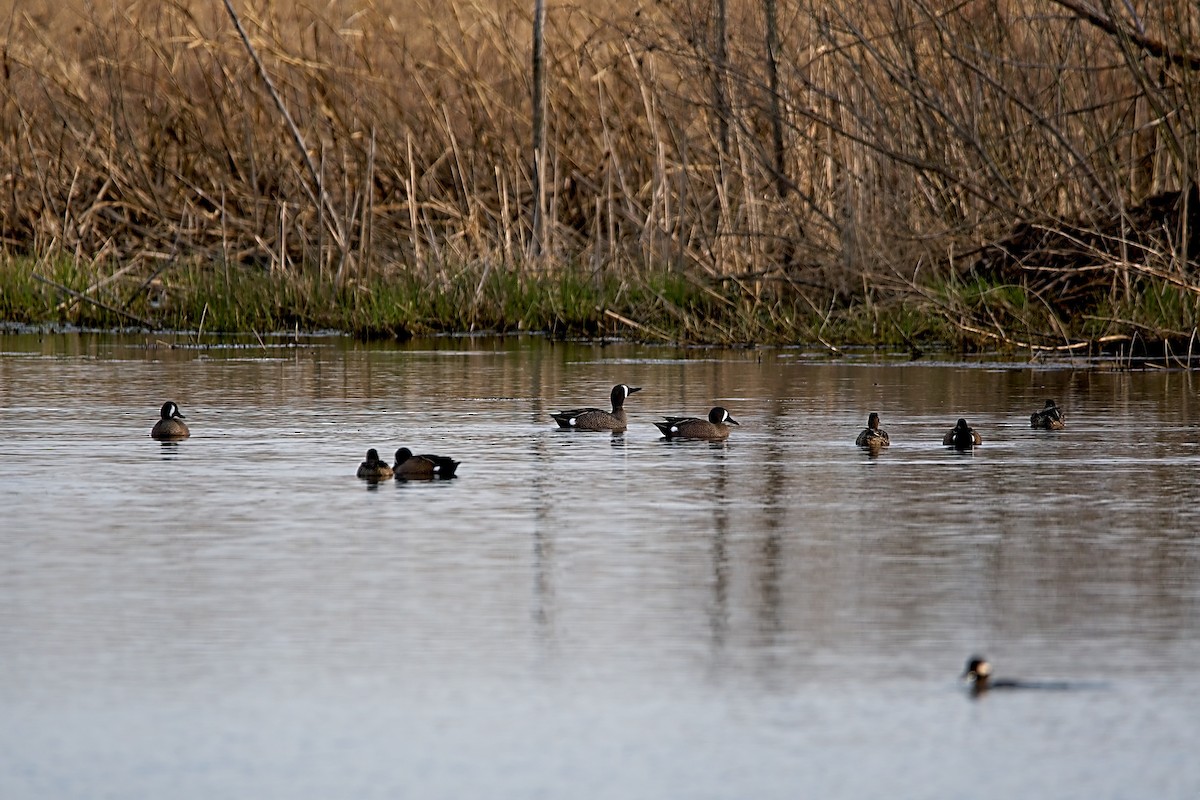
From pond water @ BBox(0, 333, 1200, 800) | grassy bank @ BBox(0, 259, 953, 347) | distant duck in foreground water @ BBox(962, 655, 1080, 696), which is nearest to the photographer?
pond water @ BBox(0, 333, 1200, 800)

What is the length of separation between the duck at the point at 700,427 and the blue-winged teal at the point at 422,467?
6.08 feet

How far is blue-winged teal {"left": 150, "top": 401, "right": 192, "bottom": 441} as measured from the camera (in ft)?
35.6

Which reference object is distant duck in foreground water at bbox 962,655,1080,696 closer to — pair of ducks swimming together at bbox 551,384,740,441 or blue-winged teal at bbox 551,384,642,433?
pair of ducks swimming together at bbox 551,384,740,441

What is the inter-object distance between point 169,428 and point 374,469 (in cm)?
197

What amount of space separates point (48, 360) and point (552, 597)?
11.0 m

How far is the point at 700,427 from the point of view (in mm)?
10984

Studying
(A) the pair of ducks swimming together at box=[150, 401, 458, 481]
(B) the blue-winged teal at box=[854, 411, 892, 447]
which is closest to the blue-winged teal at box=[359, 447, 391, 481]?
(A) the pair of ducks swimming together at box=[150, 401, 458, 481]

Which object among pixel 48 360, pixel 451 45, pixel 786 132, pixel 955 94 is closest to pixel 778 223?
pixel 786 132

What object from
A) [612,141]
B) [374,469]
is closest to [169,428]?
[374,469]

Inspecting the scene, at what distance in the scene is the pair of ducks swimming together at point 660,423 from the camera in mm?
10977

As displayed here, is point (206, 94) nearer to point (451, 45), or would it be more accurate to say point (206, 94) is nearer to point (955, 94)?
point (451, 45)

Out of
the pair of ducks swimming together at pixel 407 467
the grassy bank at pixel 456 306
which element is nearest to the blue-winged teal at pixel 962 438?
the pair of ducks swimming together at pixel 407 467

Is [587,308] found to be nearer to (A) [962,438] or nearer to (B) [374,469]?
(A) [962,438]

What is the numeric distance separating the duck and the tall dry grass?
458 centimetres
